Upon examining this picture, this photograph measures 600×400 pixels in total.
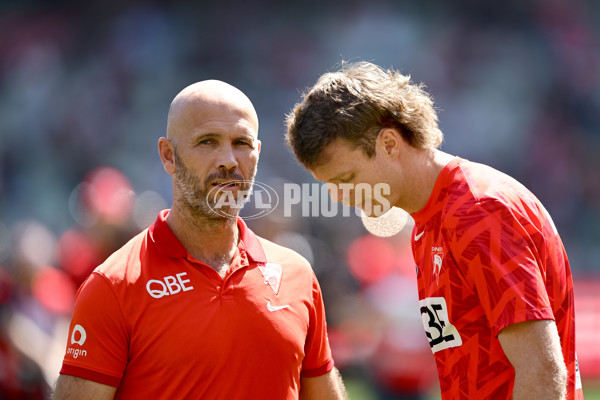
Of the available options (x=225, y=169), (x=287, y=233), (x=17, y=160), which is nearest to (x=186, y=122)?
(x=225, y=169)

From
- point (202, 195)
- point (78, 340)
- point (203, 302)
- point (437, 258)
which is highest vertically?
point (202, 195)

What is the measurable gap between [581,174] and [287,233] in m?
6.53

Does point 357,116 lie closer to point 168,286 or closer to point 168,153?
point 168,153

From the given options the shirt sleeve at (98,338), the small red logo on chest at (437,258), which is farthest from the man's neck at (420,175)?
the shirt sleeve at (98,338)

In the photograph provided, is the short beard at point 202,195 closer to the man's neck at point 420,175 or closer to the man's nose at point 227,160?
the man's nose at point 227,160

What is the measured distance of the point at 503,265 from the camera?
225cm

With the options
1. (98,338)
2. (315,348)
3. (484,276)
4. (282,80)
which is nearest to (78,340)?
(98,338)

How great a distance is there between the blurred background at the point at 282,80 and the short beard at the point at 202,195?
5.93 meters

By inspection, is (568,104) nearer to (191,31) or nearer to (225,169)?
(191,31)

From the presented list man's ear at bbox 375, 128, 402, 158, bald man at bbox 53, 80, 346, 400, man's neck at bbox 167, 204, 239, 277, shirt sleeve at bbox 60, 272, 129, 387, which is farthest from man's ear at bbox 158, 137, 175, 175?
man's ear at bbox 375, 128, 402, 158

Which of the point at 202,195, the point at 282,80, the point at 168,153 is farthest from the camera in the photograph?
the point at 282,80

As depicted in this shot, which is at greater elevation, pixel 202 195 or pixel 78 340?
pixel 202 195

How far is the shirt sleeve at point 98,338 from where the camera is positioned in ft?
8.40

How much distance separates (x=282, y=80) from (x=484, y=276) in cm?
1069
